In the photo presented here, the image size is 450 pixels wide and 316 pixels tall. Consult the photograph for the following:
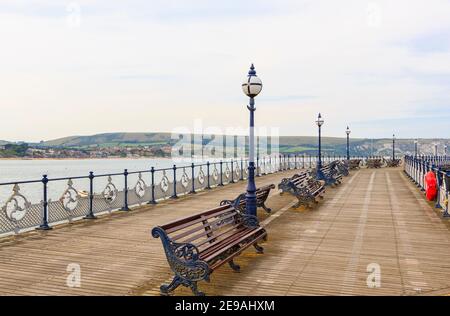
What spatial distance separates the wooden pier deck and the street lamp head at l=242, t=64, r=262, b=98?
358cm

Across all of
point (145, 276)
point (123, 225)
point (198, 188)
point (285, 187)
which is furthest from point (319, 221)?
point (198, 188)

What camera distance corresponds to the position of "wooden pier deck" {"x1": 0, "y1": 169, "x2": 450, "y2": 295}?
6.54 meters

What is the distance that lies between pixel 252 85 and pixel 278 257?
4362 mm

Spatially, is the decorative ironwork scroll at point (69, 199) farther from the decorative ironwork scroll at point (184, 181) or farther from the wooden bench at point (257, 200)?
the decorative ironwork scroll at point (184, 181)

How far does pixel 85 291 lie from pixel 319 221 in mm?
7800

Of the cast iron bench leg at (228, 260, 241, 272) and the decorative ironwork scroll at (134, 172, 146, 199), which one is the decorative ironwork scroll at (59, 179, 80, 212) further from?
the cast iron bench leg at (228, 260, 241, 272)

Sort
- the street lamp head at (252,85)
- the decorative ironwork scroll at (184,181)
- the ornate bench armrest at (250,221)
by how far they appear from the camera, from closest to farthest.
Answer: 1. the ornate bench armrest at (250,221)
2. the street lamp head at (252,85)
3. the decorative ironwork scroll at (184,181)

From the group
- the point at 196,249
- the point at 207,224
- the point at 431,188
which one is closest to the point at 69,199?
the point at 207,224

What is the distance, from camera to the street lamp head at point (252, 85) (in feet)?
34.7

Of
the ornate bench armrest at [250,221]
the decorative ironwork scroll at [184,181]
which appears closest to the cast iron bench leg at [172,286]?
the ornate bench armrest at [250,221]

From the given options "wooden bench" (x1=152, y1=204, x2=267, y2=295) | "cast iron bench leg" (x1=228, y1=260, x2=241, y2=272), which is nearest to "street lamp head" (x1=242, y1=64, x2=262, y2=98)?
"wooden bench" (x1=152, y1=204, x2=267, y2=295)

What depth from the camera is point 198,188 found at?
73.6ft

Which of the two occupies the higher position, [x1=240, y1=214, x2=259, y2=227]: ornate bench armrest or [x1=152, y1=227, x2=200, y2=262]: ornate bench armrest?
[x1=152, y1=227, x2=200, y2=262]: ornate bench armrest

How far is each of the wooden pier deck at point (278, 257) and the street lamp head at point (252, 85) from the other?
3.58 m
